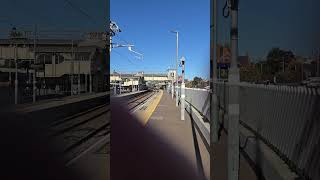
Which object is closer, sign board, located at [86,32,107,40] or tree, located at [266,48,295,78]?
sign board, located at [86,32,107,40]

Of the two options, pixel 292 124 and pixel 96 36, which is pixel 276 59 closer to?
pixel 292 124

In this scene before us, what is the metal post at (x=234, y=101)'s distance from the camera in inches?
195

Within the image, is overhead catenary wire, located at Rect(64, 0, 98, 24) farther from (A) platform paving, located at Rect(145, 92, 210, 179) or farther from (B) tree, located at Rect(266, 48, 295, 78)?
(B) tree, located at Rect(266, 48, 295, 78)

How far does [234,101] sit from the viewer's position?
503 centimetres

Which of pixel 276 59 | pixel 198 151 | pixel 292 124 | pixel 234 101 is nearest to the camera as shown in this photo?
pixel 234 101

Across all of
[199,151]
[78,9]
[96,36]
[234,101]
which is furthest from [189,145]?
[78,9]

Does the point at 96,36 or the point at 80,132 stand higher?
the point at 96,36

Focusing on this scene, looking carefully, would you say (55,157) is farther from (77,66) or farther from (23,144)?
(77,66)

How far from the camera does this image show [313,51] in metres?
8.11

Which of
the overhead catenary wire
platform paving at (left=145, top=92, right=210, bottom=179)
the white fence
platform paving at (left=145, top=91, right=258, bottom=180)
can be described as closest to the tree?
the white fence

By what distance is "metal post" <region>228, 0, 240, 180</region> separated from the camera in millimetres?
4961

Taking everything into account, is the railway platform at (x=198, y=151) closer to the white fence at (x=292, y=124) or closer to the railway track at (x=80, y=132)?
the white fence at (x=292, y=124)

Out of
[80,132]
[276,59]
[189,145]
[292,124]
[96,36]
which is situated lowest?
[189,145]

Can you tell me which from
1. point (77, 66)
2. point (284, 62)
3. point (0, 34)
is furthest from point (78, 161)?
point (284, 62)
